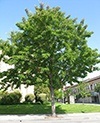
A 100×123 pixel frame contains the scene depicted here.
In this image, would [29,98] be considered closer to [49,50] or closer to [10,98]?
[10,98]

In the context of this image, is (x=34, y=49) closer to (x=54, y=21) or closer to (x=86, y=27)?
(x=54, y=21)

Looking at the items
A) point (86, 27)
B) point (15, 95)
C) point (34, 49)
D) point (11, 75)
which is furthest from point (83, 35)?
point (15, 95)

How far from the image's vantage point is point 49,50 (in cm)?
2545

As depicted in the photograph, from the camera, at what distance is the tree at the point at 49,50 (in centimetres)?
2491

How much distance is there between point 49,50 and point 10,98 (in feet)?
51.2

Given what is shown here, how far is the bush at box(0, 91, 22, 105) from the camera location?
124 feet

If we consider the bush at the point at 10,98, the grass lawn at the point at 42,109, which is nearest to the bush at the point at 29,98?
the bush at the point at 10,98

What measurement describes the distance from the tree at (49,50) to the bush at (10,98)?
11.1 meters

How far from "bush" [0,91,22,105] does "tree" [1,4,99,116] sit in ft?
36.5

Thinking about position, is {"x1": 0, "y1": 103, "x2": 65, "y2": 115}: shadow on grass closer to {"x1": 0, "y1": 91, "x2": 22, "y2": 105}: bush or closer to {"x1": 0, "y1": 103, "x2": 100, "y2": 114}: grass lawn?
{"x1": 0, "y1": 103, "x2": 100, "y2": 114}: grass lawn

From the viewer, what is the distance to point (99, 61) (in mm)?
26797

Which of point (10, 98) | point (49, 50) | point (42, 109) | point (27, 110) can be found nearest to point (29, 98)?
point (10, 98)

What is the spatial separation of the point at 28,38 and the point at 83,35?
5.66 metres

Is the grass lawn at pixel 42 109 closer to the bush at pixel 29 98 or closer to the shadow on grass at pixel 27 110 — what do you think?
the shadow on grass at pixel 27 110
